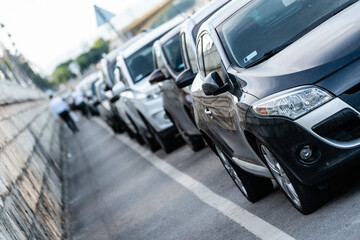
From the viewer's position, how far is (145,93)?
13.4 m

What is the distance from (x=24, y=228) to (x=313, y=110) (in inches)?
146

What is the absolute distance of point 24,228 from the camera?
7.85 m

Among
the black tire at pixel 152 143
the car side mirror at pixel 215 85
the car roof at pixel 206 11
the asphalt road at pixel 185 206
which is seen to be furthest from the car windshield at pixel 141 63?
the car side mirror at pixel 215 85

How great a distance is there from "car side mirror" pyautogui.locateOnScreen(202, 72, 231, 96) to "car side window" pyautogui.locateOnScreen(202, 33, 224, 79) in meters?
0.14

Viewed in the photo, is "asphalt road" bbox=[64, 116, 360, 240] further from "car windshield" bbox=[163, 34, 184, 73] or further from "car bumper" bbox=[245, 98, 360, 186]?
"car windshield" bbox=[163, 34, 184, 73]

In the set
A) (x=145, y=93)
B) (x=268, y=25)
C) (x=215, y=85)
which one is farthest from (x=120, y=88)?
(x=215, y=85)

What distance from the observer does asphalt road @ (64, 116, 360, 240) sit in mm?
5957

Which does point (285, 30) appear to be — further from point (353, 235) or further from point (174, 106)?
point (174, 106)

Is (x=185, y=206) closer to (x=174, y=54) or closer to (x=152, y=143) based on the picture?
(x=174, y=54)

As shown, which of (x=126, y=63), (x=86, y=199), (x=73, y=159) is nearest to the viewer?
(x=86, y=199)

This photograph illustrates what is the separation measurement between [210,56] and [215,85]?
28.8 inches

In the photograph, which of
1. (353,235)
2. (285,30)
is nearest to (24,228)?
(285,30)

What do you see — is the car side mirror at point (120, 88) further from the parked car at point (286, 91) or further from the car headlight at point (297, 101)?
the car headlight at point (297, 101)

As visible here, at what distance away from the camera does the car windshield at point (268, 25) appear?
6.35 meters
